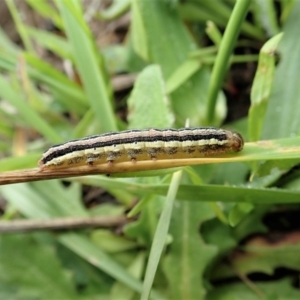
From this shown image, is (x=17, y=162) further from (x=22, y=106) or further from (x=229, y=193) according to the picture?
(x=229, y=193)

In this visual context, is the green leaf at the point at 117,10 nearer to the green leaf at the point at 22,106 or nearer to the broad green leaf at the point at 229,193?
the green leaf at the point at 22,106

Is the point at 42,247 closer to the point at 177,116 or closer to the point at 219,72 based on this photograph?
the point at 177,116

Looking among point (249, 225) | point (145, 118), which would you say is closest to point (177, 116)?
point (145, 118)

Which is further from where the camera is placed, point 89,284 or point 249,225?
point 89,284

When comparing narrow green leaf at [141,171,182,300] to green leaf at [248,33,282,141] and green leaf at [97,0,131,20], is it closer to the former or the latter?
green leaf at [248,33,282,141]

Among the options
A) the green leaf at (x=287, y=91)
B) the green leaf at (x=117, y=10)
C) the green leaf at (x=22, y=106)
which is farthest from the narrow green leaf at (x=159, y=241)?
the green leaf at (x=117, y=10)

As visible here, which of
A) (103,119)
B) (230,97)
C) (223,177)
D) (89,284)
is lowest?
(89,284)
